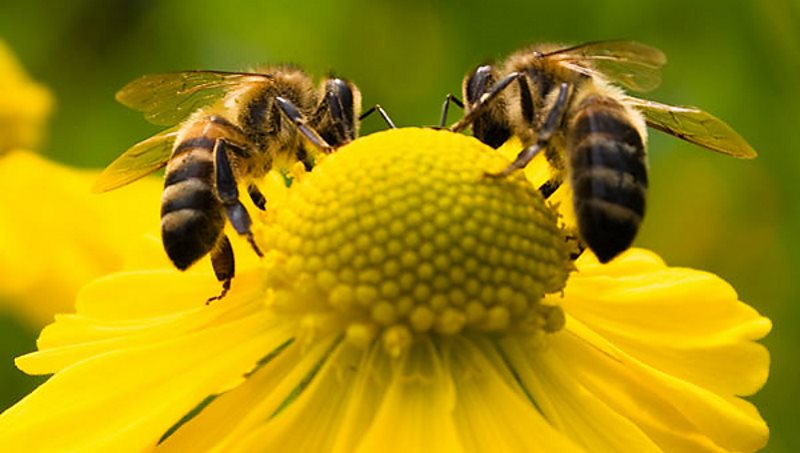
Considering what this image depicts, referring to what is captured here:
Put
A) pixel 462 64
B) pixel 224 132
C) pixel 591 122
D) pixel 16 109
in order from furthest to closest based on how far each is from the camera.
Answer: pixel 462 64 → pixel 16 109 → pixel 224 132 → pixel 591 122

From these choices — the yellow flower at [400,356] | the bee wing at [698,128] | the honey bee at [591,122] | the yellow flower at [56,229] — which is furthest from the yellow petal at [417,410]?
the yellow flower at [56,229]

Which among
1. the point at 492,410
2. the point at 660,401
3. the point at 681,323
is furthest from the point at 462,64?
the point at 492,410

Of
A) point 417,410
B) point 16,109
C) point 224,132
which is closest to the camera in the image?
point 417,410

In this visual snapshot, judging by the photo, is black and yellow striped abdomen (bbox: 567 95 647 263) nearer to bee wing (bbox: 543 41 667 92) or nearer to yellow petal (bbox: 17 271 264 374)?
bee wing (bbox: 543 41 667 92)

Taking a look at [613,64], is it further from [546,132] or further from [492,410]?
[492,410]

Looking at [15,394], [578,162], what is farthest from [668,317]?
[15,394]

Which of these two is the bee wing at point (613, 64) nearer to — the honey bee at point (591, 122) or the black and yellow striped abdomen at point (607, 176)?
the honey bee at point (591, 122)

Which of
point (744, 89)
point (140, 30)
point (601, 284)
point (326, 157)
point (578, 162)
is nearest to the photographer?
point (578, 162)

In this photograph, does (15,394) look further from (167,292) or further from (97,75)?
(97,75)
